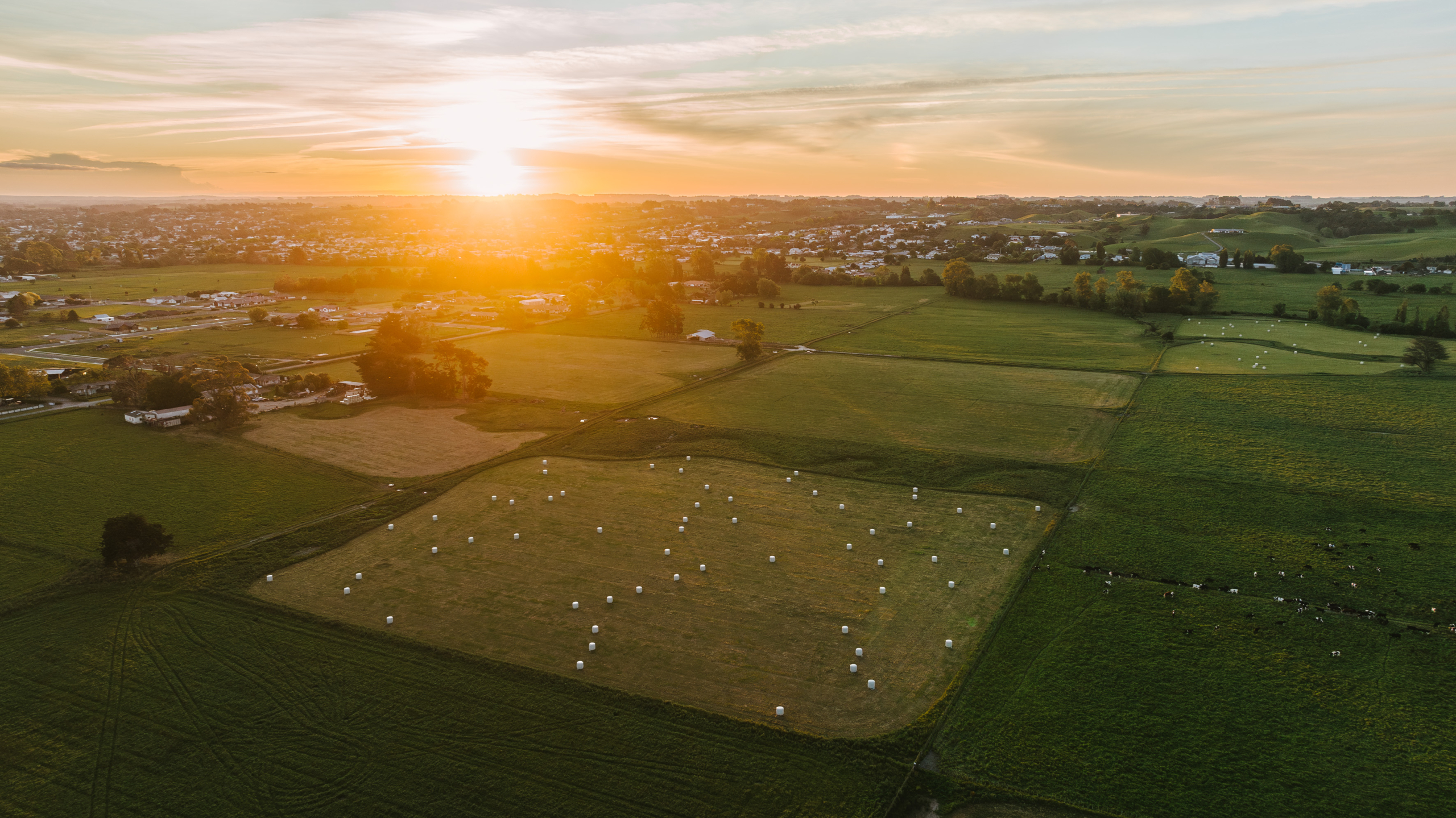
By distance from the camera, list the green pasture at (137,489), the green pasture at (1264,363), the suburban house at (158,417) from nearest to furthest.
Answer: the green pasture at (137,489), the suburban house at (158,417), the green pasture at (1264,363)

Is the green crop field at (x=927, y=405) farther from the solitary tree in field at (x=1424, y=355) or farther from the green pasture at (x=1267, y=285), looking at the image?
the green pasture at (x=1267, y=285)

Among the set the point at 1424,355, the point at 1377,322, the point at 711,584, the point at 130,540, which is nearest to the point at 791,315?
the point at 1424,355

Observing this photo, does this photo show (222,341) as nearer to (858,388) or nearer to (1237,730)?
(858,388)

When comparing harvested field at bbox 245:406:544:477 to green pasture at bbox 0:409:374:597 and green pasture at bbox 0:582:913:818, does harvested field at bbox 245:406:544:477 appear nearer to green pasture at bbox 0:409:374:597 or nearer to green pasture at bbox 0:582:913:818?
green pasture at bbox 0:409:374:597

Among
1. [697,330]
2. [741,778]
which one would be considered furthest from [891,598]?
[697,330]

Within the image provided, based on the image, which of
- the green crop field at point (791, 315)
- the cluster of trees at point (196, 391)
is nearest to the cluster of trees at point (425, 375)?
the cluster of trees at point (196, 391)

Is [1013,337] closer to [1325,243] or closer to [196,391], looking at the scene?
[196,391]

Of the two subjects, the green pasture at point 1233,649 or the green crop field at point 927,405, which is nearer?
the green pasture at point 1233,649
